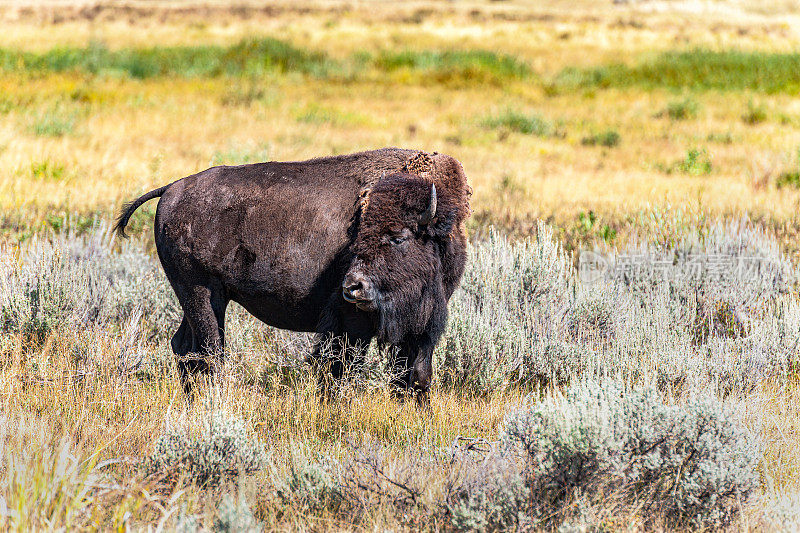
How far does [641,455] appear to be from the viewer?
130 inches

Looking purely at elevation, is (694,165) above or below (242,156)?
below

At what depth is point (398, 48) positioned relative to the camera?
33.1 meters

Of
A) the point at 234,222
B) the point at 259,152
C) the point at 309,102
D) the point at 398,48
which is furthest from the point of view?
the point at 398,48

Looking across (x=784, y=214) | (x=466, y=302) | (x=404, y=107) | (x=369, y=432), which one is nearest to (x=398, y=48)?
(x=404, y=107)

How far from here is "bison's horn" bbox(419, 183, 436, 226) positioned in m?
4.34

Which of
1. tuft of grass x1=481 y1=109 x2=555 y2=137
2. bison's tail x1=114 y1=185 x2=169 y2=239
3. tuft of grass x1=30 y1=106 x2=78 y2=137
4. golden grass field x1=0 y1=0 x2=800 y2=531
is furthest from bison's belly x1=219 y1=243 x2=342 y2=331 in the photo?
tuft of grass x1=481 y1=109 x2=555 y2=137

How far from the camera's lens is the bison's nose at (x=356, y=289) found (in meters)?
4.12

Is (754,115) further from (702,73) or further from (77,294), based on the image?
(77,294)

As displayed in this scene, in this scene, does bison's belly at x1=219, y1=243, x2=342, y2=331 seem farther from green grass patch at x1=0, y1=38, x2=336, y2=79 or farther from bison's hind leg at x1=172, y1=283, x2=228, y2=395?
green grass patch at x1=0, y1=38, x2=336, y2=79

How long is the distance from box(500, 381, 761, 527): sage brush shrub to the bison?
1.21m

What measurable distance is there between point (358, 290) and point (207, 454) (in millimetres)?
1189

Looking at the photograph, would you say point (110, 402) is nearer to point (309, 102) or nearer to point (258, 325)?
point (258, 325)

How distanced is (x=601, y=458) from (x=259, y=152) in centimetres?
1006

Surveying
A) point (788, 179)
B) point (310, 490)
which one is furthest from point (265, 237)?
point (788, 179)
